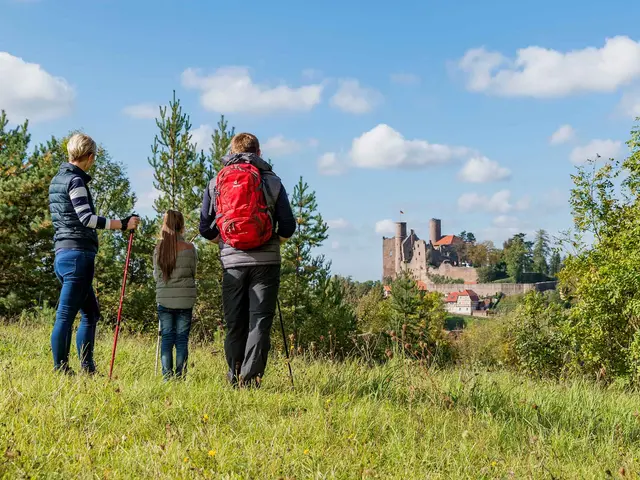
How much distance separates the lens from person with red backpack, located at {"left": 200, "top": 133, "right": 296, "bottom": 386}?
427cm

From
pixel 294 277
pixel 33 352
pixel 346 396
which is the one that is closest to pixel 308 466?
pixel 346 396

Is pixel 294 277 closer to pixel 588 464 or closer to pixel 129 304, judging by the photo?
pixel 129 304

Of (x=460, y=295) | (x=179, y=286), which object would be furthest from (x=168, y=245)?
(x=460, y=295)

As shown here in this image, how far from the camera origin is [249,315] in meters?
4.47

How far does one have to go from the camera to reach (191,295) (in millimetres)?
5172

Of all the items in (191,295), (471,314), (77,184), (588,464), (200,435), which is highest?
(77,184)

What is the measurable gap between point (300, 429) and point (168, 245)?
2345 mm

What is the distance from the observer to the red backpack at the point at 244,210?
4.25 meters

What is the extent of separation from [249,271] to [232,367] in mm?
699

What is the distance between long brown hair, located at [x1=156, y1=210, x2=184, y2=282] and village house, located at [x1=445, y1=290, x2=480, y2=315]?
9037 cm

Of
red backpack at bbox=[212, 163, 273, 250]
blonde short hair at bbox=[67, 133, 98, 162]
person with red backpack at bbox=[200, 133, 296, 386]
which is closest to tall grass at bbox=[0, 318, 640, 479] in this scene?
person with red backpack at bbox=[200, 133, 296, 386]

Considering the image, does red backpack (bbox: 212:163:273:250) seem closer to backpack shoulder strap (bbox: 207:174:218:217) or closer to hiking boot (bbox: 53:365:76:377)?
backpack shoulder strap (bbox: 207:174:218:217)

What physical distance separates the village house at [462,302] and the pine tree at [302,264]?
74226mm

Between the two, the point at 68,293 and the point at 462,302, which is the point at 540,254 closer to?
the point at 462,302
